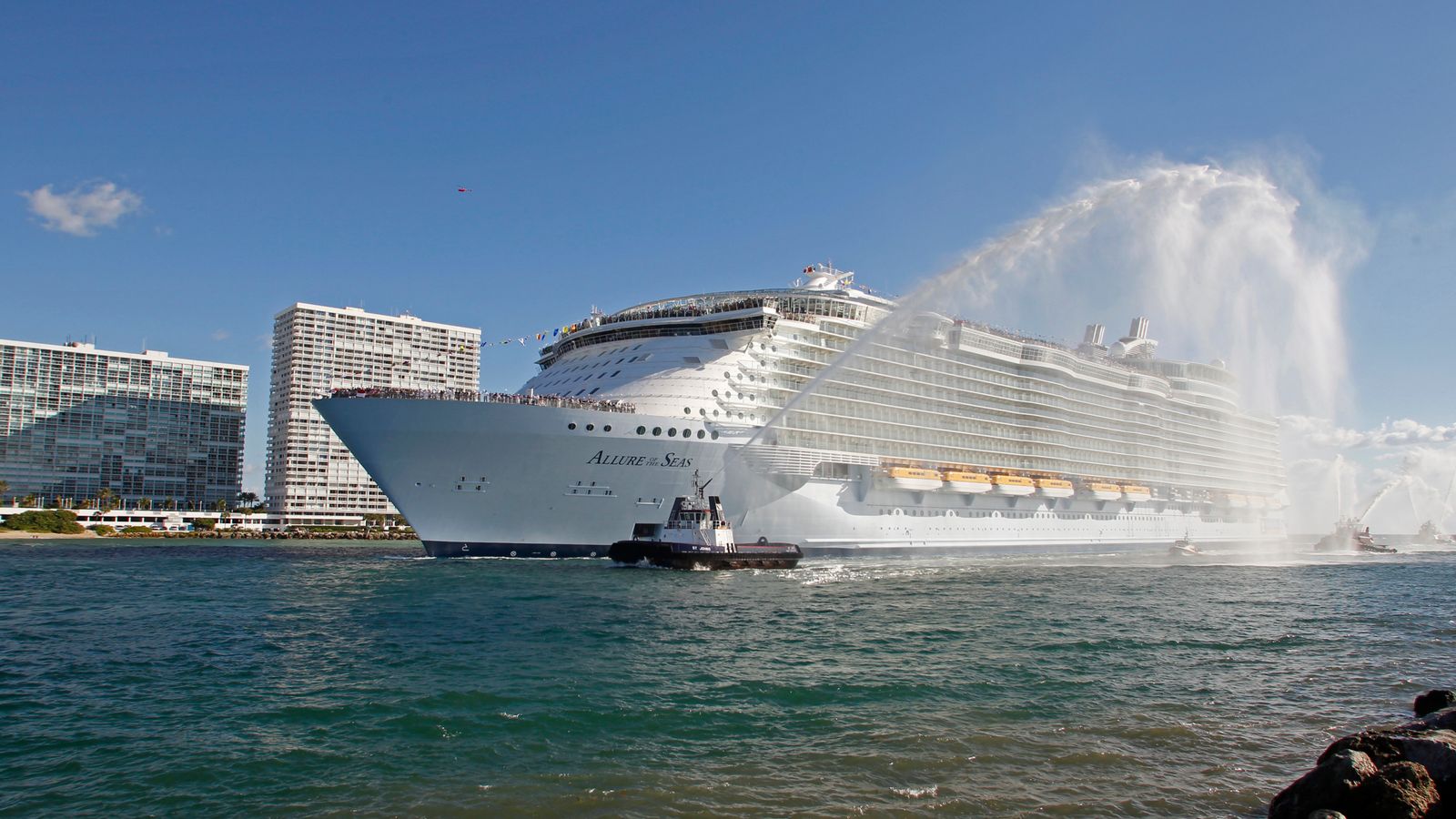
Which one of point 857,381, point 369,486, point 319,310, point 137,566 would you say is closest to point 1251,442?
point 857,381

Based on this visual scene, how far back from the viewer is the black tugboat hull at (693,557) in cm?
3972

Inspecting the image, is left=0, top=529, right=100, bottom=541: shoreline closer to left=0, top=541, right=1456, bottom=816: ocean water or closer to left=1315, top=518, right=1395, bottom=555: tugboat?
left=0, top=541, right=1456, bottom=816: ocean water

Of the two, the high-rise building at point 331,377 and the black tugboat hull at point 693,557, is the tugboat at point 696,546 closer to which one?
the black tugboat hull at point 693,557

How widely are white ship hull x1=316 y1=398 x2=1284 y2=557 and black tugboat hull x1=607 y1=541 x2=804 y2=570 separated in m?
2.46

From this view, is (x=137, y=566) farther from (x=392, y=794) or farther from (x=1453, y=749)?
(x=1453, y=749)

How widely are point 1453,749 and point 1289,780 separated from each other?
1.98m

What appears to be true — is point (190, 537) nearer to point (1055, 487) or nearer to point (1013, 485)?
point (1013, 485)

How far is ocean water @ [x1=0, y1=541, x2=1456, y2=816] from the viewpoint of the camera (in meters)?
10.9

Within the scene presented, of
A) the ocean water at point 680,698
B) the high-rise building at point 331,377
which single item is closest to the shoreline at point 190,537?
the high-rise building at point 331,377

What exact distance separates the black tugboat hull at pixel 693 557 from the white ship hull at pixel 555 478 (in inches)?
96.9

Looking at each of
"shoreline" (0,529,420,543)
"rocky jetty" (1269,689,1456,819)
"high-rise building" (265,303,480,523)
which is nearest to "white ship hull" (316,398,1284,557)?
"rocky jetty" (1269,689,1456,819)

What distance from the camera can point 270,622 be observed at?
80.5 ft

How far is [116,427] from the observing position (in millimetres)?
147875

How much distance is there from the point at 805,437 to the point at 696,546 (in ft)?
34.9
